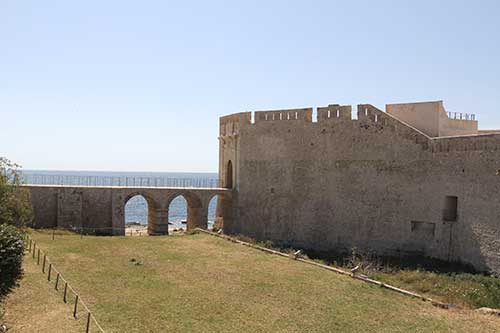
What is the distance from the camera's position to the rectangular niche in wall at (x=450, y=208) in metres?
22.0

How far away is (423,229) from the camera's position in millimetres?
22797

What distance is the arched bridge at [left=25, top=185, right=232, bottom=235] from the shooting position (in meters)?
25.5

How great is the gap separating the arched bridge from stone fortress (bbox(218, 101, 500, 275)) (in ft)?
7.04

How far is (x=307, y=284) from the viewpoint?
49.2 feet

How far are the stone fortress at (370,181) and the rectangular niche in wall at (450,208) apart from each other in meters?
0.04

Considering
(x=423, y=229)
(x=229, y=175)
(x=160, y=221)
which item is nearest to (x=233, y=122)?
(x=229, y=175)

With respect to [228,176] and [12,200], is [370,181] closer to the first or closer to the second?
[228,176]

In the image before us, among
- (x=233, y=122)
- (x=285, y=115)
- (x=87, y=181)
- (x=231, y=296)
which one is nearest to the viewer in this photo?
(x=231, y=296)

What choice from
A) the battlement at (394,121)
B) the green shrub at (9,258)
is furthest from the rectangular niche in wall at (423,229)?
the green shrub at (9,258)

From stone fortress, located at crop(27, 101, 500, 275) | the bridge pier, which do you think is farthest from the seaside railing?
the bridge pier

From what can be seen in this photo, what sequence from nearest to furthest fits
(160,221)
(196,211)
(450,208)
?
(450,208) < (160,221) < (196,211)

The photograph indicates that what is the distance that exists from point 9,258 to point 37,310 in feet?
5.89

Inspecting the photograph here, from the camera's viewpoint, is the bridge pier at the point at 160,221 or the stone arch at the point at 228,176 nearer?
the bridge pier at the point at 160,221

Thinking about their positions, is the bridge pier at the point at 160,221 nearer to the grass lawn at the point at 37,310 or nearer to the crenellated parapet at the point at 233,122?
the crenellated parapet at the point at 233,122
